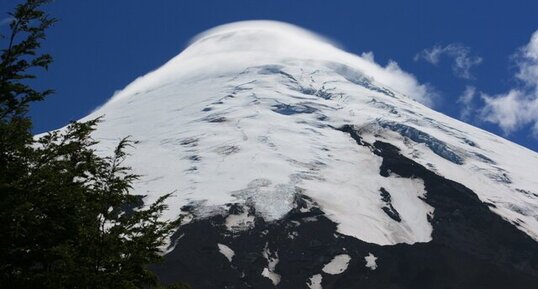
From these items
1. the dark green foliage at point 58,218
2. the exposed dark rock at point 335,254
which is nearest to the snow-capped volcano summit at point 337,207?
the exposed dark rock at point 335,254

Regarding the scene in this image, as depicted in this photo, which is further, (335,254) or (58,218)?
(335,254)

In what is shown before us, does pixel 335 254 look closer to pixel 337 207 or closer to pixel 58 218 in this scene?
pixel 337 207

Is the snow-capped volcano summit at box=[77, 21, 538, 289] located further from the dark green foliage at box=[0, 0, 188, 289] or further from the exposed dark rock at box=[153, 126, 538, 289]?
the dark green foliage at box=[0, 0, 188, 289]

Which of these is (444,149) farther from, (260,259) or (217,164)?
(260,259)

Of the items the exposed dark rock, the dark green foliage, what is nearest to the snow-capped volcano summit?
the exposed dark rock

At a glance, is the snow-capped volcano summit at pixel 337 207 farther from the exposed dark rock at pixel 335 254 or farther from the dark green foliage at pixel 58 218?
the dark green foliage at pixel 58 218

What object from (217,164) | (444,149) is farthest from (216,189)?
(444,149)

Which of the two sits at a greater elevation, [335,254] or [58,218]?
[58,218]

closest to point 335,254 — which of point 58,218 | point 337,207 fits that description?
point 337,207
